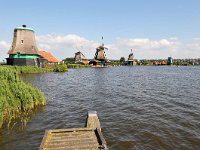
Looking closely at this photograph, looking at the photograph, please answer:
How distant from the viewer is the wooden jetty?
24.6 feet

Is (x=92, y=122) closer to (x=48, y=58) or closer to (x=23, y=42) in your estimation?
(x=23, y=42)

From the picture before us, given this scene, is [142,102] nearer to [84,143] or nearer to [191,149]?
[191,149]

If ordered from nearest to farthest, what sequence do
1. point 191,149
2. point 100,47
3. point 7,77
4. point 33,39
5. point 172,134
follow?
point 191,149 < point 172,134 < point 7,77 < point 33,39 < point 100,47

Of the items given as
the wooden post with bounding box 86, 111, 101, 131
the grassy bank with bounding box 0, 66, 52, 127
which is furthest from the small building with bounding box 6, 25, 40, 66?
the wooden post with bounding box 86, 111, 101, 131

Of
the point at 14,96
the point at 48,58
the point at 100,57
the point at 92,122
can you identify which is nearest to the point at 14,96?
the point at 14,96

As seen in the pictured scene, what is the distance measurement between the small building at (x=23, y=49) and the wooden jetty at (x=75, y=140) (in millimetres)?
50145

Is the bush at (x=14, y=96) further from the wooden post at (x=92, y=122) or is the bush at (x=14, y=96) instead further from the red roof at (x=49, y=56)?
the red roof at (x=49, y=56)

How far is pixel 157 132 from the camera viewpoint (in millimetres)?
11664

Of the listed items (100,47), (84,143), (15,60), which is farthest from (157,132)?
(100,47)

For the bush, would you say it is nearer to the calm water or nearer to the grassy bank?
the grassy bank

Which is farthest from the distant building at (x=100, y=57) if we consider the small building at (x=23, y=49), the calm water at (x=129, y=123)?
the calm water at (x=129, y=123)

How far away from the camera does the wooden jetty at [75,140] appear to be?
24.6 ft

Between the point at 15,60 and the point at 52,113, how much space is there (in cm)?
4506

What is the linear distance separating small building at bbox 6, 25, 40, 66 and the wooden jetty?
5015 cm
